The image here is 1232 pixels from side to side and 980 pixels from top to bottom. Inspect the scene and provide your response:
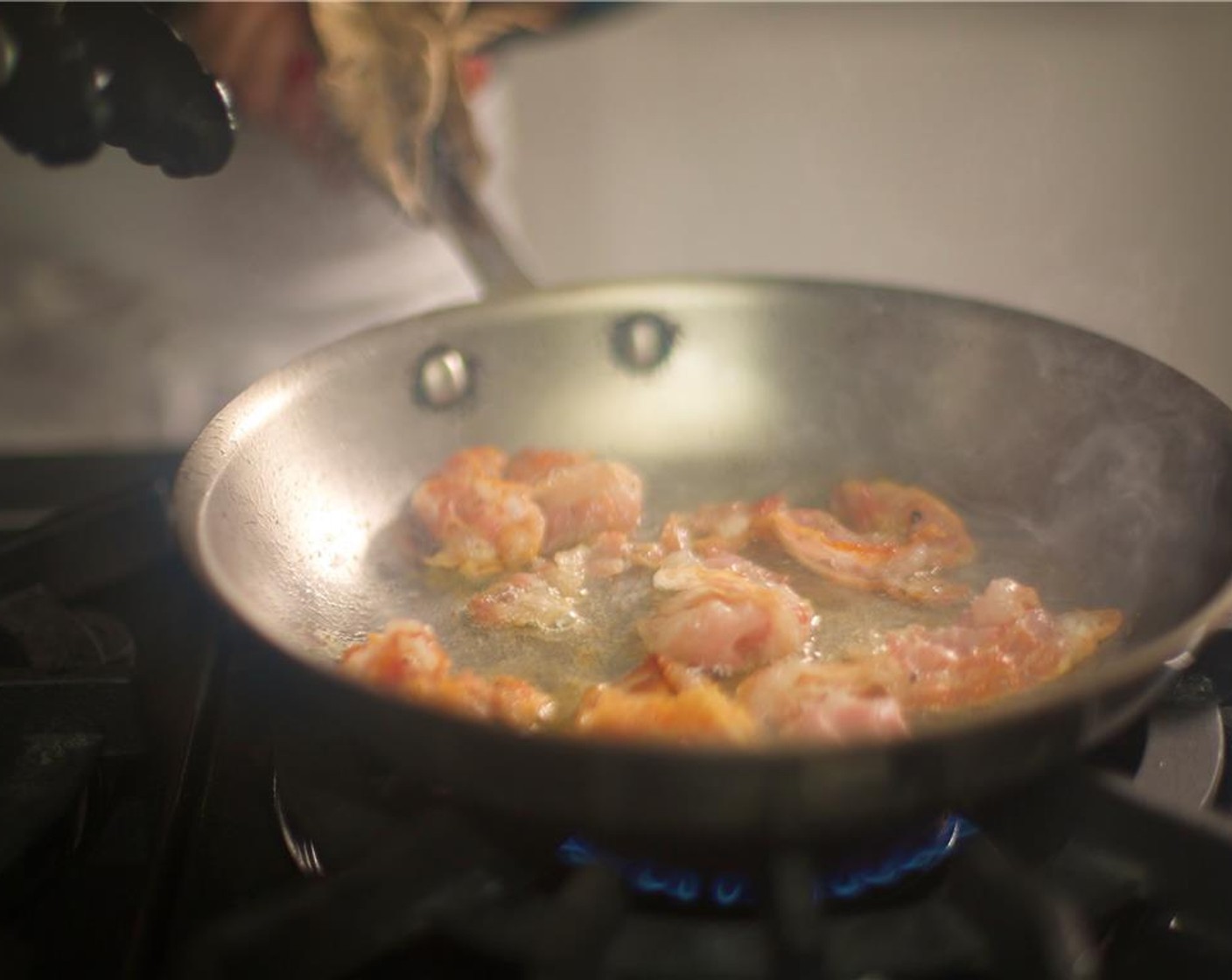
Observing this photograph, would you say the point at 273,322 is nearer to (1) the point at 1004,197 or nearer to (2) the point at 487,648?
(2) the point at 487,648

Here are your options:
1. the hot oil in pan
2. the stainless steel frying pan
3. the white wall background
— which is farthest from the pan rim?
the white wall background

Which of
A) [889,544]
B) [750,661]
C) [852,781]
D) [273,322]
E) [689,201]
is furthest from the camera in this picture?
[689,201]

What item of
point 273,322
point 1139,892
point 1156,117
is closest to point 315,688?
point 1139,892

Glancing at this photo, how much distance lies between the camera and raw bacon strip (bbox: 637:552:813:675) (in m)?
1.04

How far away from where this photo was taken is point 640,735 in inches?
34.1

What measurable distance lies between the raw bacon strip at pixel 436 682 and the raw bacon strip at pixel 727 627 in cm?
13

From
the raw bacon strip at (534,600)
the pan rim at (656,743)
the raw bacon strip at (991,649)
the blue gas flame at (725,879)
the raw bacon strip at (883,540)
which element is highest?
the pan rim at (656,743)

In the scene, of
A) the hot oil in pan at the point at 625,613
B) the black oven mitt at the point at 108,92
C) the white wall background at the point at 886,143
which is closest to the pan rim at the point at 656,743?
the hot oil in pan at the point at 625,613

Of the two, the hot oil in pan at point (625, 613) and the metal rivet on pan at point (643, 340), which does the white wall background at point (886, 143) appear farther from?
the hot oil in pan at point (625, 613)

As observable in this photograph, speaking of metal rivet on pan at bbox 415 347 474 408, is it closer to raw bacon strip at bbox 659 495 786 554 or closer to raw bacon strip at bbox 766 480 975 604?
raw bacon strip at bbox 659 495 786 554

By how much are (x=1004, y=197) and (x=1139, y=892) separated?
2.38 m

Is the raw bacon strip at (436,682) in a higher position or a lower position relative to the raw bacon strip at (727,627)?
lower

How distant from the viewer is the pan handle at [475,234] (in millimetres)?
1470

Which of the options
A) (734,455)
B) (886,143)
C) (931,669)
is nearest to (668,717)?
(931,669)
